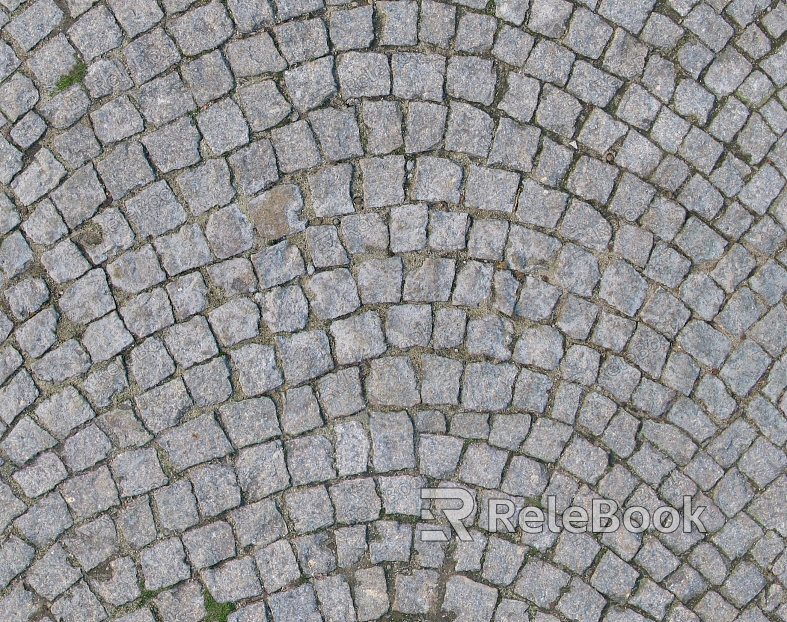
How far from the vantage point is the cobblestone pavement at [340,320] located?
374 centimetres

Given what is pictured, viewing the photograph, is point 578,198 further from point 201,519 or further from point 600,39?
point 201,519

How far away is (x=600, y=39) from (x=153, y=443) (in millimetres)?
3326

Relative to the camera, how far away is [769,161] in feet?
13.0

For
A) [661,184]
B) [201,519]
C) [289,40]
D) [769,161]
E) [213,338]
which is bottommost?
[201,519]

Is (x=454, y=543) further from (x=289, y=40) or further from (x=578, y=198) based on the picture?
(x=289, y=40)

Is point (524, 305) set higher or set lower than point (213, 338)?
higher

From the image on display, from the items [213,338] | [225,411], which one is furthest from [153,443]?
[213,338]

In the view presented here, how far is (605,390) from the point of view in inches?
153

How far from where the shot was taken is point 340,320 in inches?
150

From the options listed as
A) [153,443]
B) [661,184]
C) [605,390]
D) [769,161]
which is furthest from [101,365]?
[769,161]

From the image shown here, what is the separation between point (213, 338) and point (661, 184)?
2641mm

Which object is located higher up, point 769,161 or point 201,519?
point 769,161

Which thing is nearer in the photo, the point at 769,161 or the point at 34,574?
the point at 34,574

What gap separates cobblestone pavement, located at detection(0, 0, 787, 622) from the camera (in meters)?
3.74
